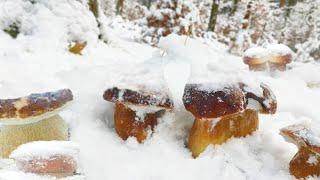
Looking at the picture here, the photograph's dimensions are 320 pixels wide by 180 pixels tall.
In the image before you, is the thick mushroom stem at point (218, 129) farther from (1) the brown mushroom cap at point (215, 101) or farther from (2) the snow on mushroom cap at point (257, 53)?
(2) the snow on mushroom cap at point (257, 53)

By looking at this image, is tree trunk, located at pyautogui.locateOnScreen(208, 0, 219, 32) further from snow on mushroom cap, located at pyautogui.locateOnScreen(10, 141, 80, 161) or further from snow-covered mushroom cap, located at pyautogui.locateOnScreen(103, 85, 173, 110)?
snow on mushroom cap, located at pyautogui.locateOnScreen(10, 141, 80, 161)

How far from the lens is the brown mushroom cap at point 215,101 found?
1913 mm

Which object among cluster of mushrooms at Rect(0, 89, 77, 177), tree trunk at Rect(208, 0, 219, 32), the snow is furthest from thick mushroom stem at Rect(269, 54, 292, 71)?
tree trunk at Rect(208, 0, 219, 32)

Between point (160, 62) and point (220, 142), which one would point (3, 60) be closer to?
point (160, 62)

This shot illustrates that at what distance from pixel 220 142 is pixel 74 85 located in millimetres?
1004

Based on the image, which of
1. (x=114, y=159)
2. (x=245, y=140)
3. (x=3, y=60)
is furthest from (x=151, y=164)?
(x=3, y=60)

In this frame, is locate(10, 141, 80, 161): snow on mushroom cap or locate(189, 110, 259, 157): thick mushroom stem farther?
locate(189, 110, 259, 157): thick mushroom stem

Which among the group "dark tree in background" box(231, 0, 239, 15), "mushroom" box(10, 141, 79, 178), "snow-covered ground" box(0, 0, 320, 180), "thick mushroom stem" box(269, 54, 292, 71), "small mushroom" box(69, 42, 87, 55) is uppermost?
"mushroom" box(10, 141, 79, 178)

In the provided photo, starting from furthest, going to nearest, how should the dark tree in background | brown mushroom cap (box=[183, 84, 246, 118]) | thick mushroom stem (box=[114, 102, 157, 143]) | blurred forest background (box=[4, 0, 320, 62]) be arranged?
the dark tree in background → blurred forest background (box=[4, 0, 320, 62]) → thick mushroom stem (box=[114, 102, 157, 143]) → brown mushroom cap (box=[183, 84, 246, 118])

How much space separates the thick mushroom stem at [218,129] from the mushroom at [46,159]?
0.79 meters

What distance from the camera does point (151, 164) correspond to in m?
2.07

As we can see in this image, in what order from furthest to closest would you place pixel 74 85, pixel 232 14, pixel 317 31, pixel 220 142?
1. pixel 232 14
2. pixel 317 31
3. pixel 74 85
4. pixel 220 142

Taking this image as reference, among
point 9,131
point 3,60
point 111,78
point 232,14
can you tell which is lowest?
point 232,14

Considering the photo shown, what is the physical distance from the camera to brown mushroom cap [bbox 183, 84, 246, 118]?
1.91 meters
